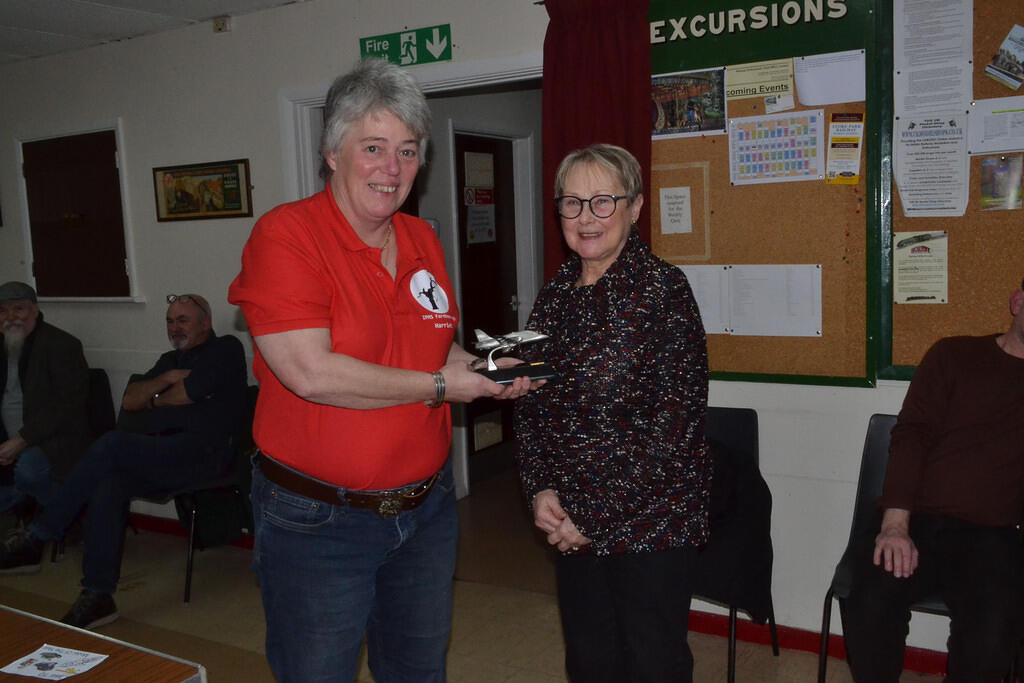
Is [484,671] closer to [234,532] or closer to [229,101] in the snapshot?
[234,532]

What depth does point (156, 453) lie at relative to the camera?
358 cm

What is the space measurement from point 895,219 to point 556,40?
4.24 ft

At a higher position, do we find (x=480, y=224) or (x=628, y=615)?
(x=480, y=224)

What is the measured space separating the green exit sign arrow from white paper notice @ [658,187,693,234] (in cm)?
107

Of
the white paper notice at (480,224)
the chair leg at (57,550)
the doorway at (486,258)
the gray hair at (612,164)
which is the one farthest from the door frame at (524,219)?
the gray hair at (612,164)

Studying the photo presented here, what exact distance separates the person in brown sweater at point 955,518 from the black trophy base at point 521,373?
1.21 meters

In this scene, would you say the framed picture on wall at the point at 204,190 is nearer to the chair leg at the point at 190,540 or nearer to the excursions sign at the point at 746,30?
the chair leg at the point at 190,540

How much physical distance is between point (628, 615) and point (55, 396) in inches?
126

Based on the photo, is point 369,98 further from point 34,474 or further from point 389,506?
point 34,474

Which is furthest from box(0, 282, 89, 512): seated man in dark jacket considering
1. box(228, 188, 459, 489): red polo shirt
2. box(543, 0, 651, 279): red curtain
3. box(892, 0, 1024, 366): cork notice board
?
box(892, 0, 1024, 366): cork notice board

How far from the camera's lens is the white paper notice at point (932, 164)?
2539 millimetres

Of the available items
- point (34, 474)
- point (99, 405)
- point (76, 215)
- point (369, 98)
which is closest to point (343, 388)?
point (369, 98)

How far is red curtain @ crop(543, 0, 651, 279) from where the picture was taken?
2938mm

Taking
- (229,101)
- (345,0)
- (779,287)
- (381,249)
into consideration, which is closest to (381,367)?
(381,249)
